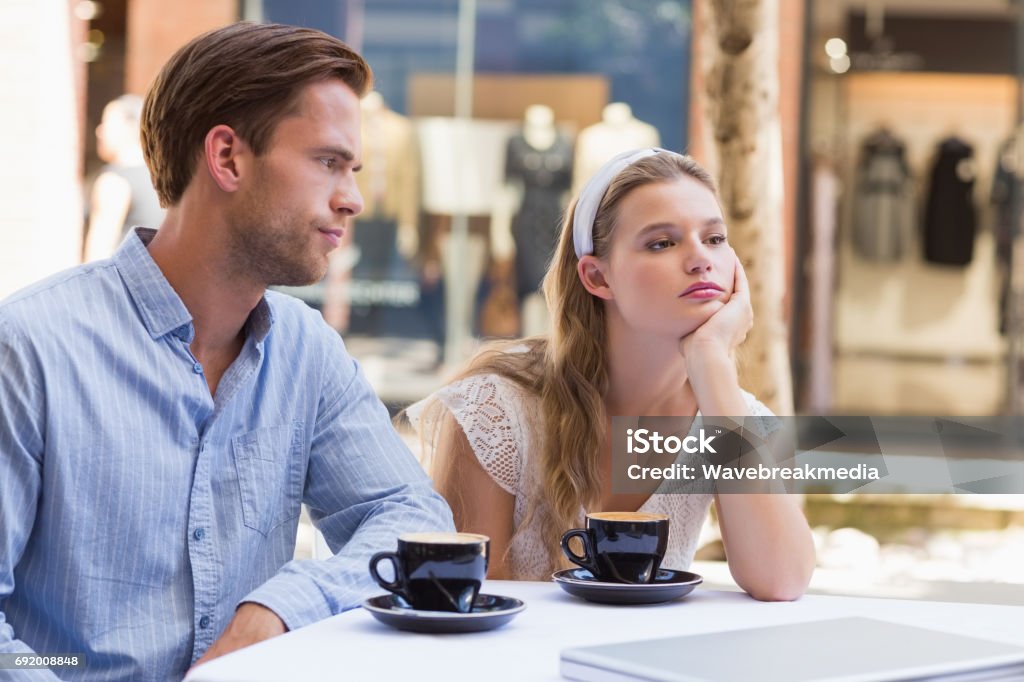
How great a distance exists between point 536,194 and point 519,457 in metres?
6.05

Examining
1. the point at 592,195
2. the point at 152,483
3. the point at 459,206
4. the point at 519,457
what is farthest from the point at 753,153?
the point at 459,206

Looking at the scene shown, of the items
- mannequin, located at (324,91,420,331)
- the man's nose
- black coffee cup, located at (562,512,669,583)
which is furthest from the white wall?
black coffee cup, located at (562,512,669,583)

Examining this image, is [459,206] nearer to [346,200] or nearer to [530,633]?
[346,200]

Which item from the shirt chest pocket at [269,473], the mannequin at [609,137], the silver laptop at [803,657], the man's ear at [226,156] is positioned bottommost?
the silver laptop at [803,657]

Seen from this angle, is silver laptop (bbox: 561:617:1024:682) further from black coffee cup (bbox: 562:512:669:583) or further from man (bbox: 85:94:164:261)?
man (bbox: 85:94:164:261)

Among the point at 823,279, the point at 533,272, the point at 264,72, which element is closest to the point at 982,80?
the point at 823,279

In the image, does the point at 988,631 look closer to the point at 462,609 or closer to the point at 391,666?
the point at 462,609

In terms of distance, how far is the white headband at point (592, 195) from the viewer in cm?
237

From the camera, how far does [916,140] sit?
9.13 m

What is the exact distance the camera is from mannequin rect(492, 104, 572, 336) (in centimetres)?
822

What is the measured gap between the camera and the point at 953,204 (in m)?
8.80

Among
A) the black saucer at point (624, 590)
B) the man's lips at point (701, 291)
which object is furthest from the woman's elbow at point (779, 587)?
the man's lips at point (701, 291)

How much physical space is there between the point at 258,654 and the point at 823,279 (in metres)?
7.55

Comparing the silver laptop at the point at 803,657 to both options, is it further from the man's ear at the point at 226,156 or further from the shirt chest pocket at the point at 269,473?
the man's ear at the point at 226,156
